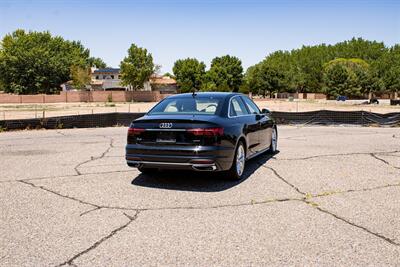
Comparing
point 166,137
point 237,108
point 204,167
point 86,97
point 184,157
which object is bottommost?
point 204,167

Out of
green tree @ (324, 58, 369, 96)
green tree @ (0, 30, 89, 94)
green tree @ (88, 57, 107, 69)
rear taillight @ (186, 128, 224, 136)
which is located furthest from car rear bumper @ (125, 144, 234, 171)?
green tree @ (88, 57, 107, 69)

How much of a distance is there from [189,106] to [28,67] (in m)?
80.7

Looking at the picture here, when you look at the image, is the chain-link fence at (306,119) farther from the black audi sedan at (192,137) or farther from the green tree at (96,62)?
the green tree at (96,62)

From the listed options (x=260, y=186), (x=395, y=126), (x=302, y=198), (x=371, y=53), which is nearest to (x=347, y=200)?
(x=302, y=198)

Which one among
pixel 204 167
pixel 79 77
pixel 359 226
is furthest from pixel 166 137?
pixel 79 77

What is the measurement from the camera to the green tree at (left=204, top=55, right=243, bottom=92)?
319ft

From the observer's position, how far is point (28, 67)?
79250 mm

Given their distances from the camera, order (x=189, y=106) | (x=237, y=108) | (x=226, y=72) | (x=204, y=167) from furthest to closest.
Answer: (x=226, y=72), (x=237, y=108), (x=189, y=106), (x=204, y=167)

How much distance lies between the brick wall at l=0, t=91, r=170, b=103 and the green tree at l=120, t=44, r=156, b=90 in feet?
11.0

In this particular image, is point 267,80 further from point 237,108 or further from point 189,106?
point 189,106

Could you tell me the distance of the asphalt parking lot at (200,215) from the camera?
12.6 feet

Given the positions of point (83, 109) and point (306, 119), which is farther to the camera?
point (83, 109)

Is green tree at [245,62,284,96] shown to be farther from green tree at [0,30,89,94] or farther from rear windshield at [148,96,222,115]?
rear windshield at [148,96,222,115]

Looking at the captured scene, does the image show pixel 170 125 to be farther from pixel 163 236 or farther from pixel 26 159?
pixel 26 159
